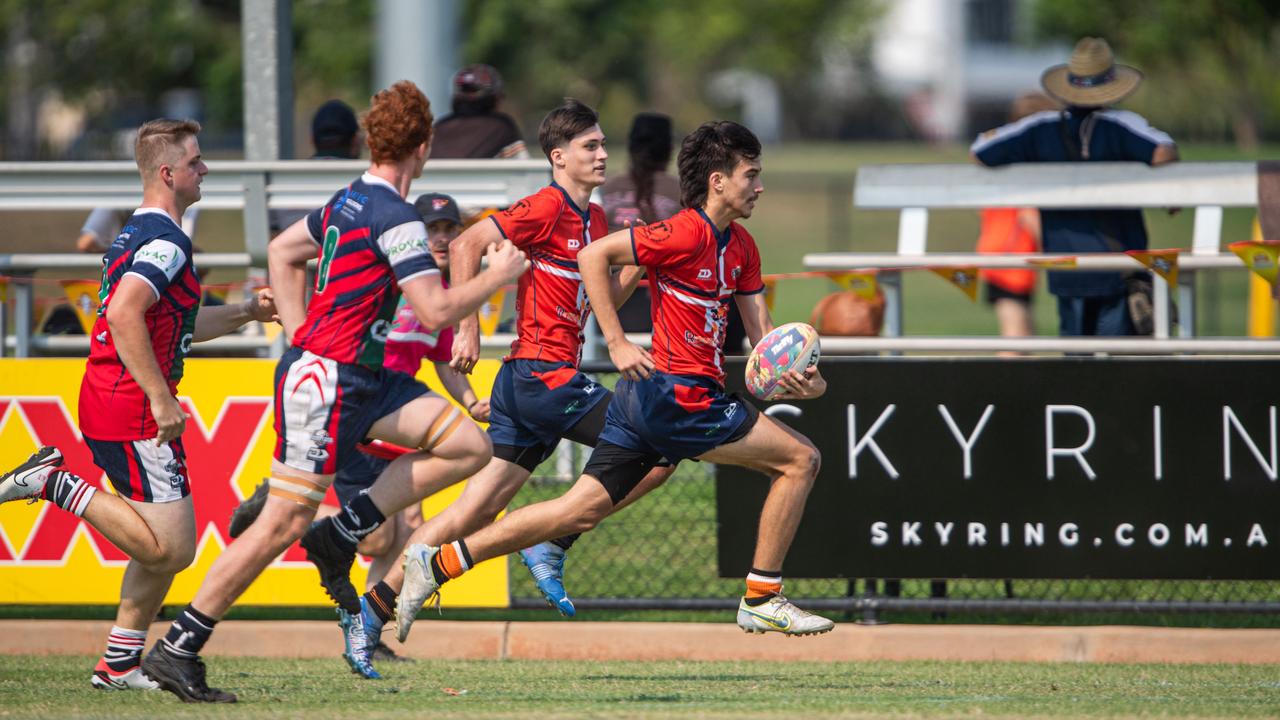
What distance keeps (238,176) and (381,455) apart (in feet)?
6.46

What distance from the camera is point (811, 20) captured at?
61.0 meters

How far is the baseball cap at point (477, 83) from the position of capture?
1004 cm

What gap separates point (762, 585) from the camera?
666cm

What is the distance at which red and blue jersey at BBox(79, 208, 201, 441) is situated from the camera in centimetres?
615

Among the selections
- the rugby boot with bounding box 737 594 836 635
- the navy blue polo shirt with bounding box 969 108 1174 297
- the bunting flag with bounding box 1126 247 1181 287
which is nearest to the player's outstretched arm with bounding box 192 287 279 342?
the rugby boot with bounding box 737 594 836 635

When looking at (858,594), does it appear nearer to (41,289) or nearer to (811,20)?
(41,289)

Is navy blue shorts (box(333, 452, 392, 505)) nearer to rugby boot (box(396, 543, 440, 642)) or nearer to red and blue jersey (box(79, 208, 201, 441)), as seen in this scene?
rugby boot (box(396, 543, 440, 642))

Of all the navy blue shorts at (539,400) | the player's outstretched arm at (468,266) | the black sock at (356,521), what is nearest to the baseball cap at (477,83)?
the player's outstretched arm at (468,266)

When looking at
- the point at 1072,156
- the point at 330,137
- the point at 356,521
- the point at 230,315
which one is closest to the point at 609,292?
the point at 356,521

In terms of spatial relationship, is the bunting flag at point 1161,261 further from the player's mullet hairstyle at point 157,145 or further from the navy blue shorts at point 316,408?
the player's mullet hairstyle at point 157,145

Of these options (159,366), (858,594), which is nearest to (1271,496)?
Answer: (858,594)

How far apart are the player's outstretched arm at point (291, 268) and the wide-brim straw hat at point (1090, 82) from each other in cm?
465

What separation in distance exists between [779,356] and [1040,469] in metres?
2.01

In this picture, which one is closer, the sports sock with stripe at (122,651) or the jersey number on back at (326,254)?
the jersey number on back at (326,254)
